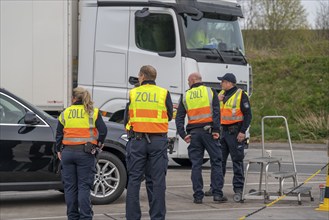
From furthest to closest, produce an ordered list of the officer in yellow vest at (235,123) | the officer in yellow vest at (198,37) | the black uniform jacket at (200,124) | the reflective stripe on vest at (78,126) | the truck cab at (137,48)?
the officer in yellow vest at (198,37) < the truck cab at (137,48) < the officer in yellow vest at (235,123) < the black uniform jacket at (200,124) < the reflective stripe on vest at (78,126)

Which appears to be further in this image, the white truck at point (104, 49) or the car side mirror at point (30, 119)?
the white truck at point (104, 49)

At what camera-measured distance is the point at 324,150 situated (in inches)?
843

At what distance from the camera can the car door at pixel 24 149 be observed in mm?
10406

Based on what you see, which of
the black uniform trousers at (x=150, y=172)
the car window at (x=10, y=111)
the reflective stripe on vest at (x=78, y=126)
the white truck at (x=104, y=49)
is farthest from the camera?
the white truck at (x=104, y=49)

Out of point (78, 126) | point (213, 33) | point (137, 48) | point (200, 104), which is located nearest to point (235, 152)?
point (200, 104)

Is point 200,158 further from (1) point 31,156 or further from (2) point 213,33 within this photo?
(2) point 213,33

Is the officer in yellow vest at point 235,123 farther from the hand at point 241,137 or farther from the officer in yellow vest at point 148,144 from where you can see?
the officer in yellow vest at point 148,144

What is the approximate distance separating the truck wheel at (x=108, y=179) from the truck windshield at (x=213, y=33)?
4318mm

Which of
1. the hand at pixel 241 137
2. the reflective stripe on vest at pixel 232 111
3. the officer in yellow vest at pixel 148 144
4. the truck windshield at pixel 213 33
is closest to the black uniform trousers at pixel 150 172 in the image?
the officer in yellow vest at pixel 148 144

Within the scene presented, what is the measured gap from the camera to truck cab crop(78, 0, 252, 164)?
14.7 m

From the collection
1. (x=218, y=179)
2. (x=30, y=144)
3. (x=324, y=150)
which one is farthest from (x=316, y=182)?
(x=324, y=150)

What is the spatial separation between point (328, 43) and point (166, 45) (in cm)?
1721

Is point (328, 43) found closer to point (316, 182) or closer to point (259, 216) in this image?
point (316, 182)

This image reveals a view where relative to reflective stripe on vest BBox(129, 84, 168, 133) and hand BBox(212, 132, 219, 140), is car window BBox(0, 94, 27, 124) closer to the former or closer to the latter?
reflective stripe on vest BBox(129, 84, 168, 133)
